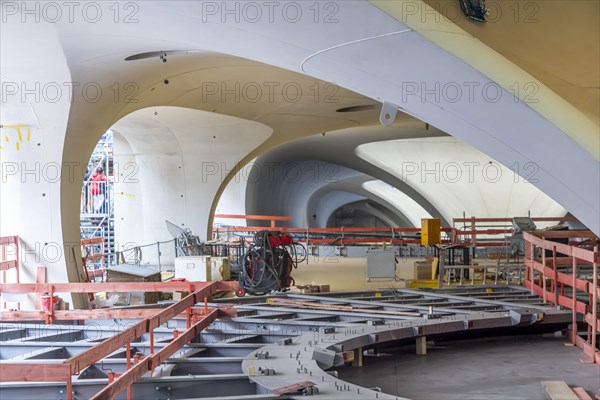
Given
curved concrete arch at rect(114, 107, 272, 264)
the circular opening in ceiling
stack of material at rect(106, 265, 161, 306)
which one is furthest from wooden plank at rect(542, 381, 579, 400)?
curved concrete arch at rect(114, 107, 272, 264)

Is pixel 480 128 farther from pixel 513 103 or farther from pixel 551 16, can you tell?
pixel 551 16

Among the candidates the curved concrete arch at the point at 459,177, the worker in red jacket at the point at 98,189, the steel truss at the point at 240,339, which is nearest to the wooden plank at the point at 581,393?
the steel truss at the point at 240,339

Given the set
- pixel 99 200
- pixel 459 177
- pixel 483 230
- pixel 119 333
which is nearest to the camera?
pixel 119 333

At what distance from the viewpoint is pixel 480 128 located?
8836mm

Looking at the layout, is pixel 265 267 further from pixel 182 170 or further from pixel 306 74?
pixel 182 170

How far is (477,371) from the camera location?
9.09m

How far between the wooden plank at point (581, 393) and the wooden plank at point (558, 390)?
0.08m

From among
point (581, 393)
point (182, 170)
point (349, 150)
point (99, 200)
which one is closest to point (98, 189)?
point (99, 200)

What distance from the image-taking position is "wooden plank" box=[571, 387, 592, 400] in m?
7.83

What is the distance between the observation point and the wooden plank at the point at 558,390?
25.2 feet

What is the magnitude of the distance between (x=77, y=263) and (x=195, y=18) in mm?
6035

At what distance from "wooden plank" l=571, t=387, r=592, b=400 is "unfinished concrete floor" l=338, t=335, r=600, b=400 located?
144mm

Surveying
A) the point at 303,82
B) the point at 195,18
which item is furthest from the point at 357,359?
the point at 303,82

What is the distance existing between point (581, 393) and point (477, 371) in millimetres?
1362
